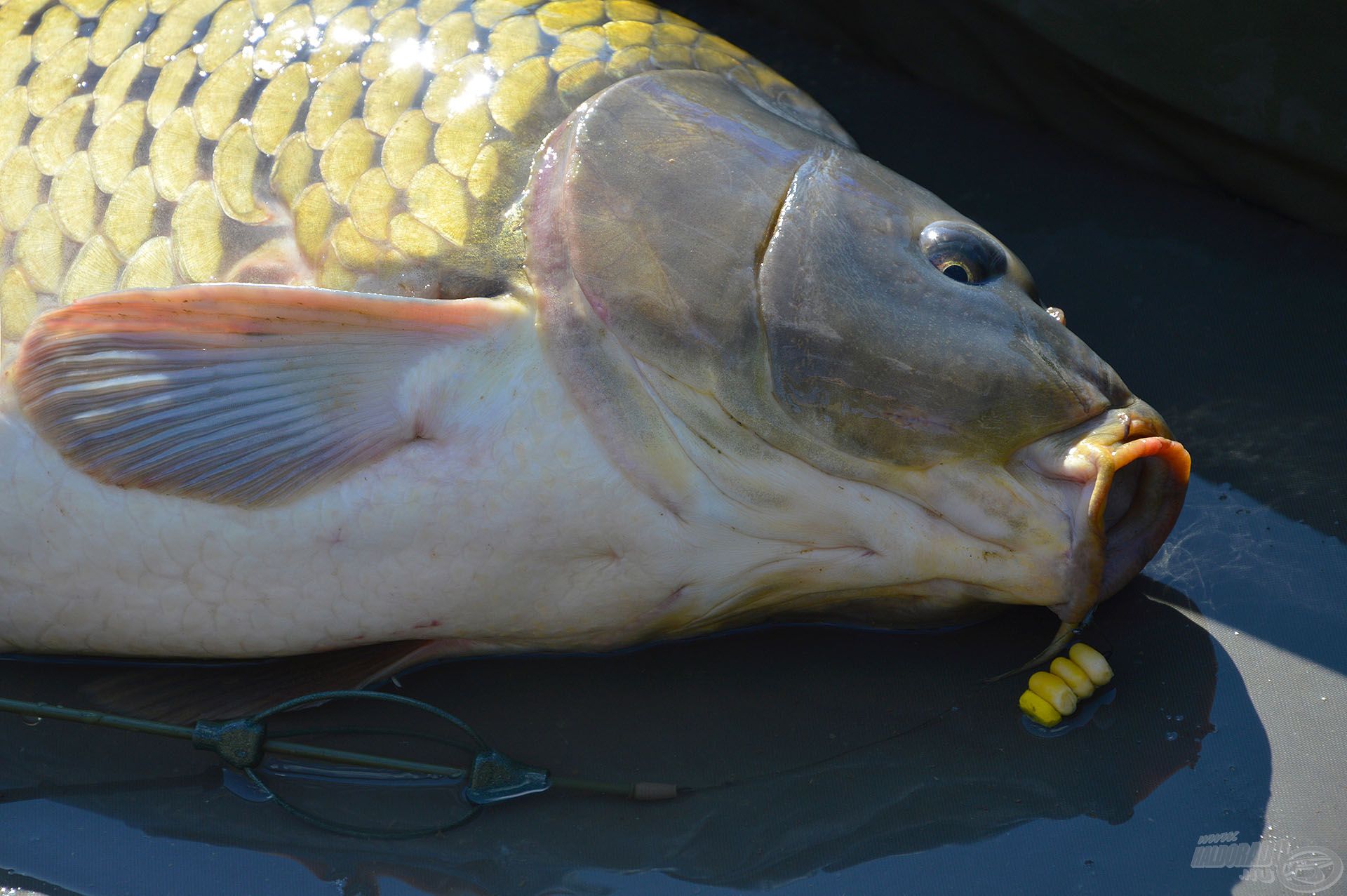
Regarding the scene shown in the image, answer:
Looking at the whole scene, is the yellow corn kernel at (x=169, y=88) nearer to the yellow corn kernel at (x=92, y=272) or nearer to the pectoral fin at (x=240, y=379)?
the yellow corn kernel at (x=92, y=272)

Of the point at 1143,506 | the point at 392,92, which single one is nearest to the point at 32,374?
the point at 392,92

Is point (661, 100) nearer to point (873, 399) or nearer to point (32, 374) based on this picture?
point (873, 399)

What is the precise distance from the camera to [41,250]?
213 cm

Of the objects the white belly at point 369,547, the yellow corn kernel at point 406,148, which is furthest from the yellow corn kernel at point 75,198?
the yellow corn kernel at point 406,148

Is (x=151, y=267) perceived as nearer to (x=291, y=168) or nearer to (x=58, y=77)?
(x=291, y=168)

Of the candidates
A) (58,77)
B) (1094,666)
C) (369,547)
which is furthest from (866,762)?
(58,77)

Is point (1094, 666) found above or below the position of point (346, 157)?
below

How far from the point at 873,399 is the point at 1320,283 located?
54.3 inches

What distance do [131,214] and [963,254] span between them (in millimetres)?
1295

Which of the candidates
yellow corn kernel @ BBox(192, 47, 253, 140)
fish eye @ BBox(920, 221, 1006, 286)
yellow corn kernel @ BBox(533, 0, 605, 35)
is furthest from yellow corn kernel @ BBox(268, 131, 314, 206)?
fish eye @ BBox(920, 221, 1006, 286)

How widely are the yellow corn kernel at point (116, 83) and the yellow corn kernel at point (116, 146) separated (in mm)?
18

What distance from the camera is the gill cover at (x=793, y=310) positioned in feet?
6.15

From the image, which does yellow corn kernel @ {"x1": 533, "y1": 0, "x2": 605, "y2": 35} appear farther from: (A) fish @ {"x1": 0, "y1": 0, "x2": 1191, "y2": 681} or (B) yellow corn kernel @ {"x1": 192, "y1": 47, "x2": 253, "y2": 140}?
(B) yellow corn kernel @ {"x1": 192, "y1": 47, "x2": 253, "y2": 140}

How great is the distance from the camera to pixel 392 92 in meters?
2.09
